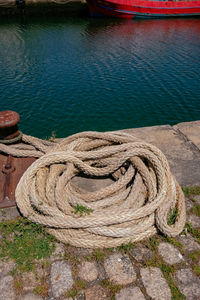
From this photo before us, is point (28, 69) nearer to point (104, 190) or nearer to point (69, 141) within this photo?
point (69, 141)

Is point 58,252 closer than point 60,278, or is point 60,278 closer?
point 60,278

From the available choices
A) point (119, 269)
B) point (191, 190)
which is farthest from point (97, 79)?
point (119, 269)

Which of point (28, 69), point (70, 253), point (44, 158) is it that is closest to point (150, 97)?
point (28, 69)

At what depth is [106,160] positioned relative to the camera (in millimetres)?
3432

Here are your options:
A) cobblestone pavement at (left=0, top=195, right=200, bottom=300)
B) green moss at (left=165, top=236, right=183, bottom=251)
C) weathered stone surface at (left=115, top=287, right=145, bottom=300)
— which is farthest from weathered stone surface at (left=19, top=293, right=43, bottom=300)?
green moss at (left=165, top=236, right=183, bottom=251)

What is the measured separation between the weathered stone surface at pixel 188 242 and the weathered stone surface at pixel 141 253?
0.38 meters

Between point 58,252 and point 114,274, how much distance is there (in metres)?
0.60

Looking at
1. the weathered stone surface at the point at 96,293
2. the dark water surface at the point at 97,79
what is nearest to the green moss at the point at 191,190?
the weathered stone surface at the point at 96,293

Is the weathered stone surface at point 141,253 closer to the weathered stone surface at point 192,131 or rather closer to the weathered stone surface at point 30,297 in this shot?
the weathered stone surface at point 30,297

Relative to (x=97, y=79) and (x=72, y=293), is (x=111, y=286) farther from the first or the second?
(x=97, y=79)

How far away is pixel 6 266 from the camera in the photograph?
2.54 metres

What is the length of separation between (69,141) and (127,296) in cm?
206

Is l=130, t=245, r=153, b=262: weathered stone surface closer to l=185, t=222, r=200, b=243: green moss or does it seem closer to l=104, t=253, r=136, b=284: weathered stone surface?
l=104, t=253, r=136, b=284: weathered stone surface

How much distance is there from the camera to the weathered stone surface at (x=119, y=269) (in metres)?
2.48
